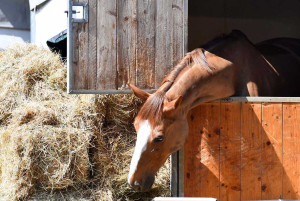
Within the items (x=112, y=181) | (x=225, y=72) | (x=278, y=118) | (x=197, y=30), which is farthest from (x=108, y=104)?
(x=197, y=30)

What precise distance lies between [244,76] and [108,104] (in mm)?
1240

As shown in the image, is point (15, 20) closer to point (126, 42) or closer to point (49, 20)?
point (49, 20)

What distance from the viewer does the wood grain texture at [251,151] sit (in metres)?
3.48

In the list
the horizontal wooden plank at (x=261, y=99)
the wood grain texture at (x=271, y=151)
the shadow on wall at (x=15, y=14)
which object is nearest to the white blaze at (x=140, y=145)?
the horizontal wooden plank at (x=261, y=99)

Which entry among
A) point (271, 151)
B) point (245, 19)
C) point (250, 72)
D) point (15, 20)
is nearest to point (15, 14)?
point (15, 20)

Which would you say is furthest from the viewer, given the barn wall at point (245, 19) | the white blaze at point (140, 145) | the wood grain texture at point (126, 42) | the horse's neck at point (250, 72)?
the barn wall at point (245, 19)

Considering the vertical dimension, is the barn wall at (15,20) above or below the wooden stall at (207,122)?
above

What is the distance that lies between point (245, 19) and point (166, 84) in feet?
14.8

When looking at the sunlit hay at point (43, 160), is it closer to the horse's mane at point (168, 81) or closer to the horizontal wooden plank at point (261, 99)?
the horse's mane at point (168, 81)

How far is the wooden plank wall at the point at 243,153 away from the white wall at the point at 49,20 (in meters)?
3.40

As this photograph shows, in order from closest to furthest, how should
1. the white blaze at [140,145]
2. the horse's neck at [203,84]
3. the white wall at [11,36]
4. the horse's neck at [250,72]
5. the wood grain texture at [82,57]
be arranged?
the white blaze at [140,145]
the horse's neck at [203,84]
the wood grain texture at [82,57]
the horse's neck at [250,72]
the white wall at [11,36]

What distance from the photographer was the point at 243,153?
11.4 ft

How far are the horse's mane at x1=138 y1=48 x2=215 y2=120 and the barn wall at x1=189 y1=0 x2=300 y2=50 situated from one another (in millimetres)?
3734

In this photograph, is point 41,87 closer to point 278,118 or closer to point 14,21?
point 278,118
